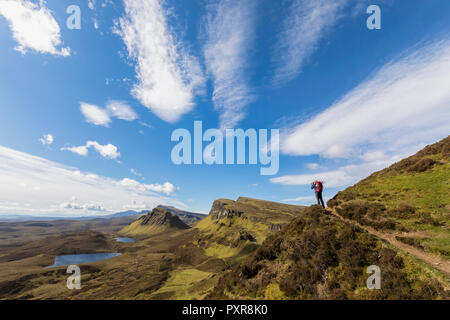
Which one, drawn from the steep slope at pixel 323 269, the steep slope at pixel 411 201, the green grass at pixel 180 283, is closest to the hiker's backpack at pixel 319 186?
the steep slope at pixel 323 269

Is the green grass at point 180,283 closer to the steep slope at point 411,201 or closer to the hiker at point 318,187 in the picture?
the hiker at point 318,187

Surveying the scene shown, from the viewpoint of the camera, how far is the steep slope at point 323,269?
1362 cm

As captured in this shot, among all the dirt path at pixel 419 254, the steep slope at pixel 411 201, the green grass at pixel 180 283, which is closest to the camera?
the dirt path at pixel 419 254

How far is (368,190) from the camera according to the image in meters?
29.8

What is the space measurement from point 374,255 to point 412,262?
247 cm

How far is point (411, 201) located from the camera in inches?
906

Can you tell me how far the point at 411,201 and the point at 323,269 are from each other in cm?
1634

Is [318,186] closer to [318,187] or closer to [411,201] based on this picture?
[318,187]

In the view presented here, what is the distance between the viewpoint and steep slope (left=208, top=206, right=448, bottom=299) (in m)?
13.6

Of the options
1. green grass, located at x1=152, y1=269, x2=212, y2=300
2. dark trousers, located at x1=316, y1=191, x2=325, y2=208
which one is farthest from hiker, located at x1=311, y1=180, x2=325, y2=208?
green grass, located at x1=152, y1=269, x2=212, y2=300

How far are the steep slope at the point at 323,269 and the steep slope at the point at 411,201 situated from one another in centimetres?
363
